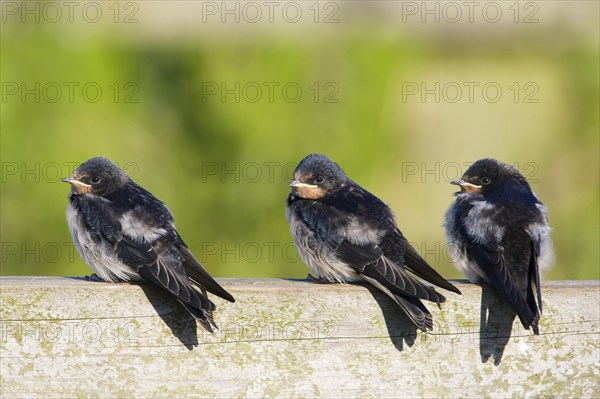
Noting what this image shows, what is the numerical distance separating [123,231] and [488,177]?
5.59 feet

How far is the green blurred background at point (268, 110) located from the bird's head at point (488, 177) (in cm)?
159

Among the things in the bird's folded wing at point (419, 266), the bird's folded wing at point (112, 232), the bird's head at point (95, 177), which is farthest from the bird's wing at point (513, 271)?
the bird's head at point (95, 177)

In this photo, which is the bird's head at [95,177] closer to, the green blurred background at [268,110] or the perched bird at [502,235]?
the green blurred background at [268,110]

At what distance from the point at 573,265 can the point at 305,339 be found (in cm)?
401

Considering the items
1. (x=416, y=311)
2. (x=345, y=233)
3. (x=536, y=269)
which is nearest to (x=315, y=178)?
(x=345, y=233)

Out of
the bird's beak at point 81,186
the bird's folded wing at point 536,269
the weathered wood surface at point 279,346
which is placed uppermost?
the bird's beak at point 81,186

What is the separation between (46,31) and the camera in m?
5.74

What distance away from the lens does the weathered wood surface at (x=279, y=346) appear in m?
2.50

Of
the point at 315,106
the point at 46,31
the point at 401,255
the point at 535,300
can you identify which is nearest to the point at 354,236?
the point at 401,255

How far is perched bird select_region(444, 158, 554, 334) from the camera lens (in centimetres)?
294

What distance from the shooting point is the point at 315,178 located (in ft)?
14.9

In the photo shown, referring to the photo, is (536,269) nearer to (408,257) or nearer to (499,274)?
(499,274)

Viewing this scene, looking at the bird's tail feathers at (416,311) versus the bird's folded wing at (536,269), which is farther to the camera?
the bird's folded wing at (536,269)

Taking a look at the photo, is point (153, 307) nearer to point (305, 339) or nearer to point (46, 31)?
point (305, 339)
